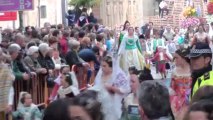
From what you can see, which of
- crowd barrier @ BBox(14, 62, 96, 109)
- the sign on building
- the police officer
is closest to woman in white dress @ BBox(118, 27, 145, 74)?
the sign on building

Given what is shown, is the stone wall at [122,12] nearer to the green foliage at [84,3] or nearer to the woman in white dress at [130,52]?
the green foliage at [84,3]

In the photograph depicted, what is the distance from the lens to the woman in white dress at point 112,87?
9828 mm

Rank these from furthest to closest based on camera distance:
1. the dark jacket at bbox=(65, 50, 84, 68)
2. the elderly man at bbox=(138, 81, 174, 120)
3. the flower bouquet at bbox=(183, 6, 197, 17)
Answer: the flower bouquet at bbox=(183, 6, 197, 17)
the dark jacket at bbox=(65, 50, 84, 68)
the elderly man at bbox=(138, 81, 174, 120)

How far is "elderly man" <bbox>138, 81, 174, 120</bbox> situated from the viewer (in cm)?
636

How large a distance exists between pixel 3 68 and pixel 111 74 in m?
1.64

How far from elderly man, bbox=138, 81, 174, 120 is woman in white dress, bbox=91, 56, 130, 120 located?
2783 millimetres

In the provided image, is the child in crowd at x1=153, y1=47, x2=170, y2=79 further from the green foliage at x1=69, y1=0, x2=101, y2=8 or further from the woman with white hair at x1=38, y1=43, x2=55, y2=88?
the green foliage at x1=69, y1=0, x2=101, y2=8

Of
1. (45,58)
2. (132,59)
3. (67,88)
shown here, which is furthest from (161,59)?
(67,88)

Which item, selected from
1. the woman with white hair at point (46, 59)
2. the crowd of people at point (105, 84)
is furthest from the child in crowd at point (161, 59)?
the woman with white hair at point (46, 59)

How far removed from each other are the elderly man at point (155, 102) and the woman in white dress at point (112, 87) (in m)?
2.78

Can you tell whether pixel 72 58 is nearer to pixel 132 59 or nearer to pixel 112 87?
pixel 132 59

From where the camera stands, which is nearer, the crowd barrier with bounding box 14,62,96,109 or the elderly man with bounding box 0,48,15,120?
the elderly man with bounding box 0,48,15,120

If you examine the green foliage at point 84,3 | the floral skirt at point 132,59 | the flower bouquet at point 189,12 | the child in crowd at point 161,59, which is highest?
the green foliage at point 84,3

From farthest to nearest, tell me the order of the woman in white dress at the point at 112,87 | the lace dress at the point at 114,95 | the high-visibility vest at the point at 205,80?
the woman in white dress at the point at 112,87 → the lace dress at the point at 114,95 → the high-visibility vest at the point at 205,80
